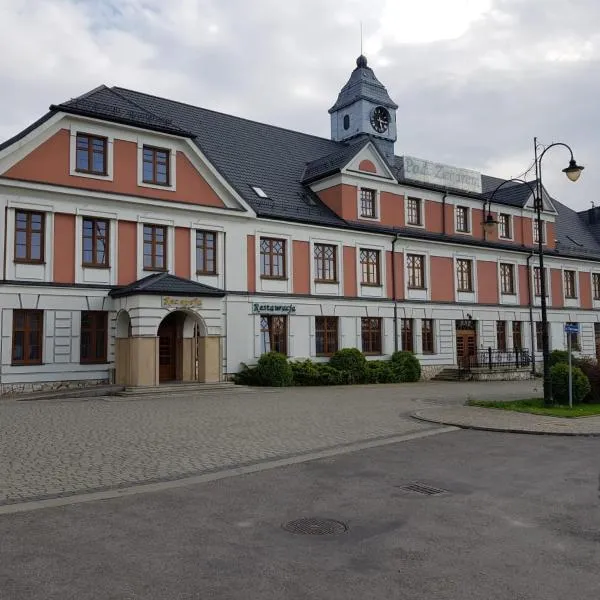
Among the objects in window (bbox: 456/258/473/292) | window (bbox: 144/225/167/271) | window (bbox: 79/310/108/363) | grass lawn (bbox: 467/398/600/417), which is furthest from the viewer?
window (bbox: 456/258/473/292)

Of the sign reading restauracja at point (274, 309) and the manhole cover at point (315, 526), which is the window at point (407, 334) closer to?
the sign reading restauracja at point (274, 309)

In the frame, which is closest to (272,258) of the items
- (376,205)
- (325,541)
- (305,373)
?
(305,373)

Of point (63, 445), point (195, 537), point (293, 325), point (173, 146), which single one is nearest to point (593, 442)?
point (195, 537)

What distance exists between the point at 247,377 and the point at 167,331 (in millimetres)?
→ 3772

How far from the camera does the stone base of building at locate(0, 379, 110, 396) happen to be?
70.9 feet

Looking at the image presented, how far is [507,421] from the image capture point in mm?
15047

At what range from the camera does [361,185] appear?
3234 centimetres

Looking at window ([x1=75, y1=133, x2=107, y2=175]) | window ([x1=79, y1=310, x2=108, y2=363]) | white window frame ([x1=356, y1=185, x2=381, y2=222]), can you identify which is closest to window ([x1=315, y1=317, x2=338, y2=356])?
white window frame ([x1=356, y1=185, x2=381, y2=222])

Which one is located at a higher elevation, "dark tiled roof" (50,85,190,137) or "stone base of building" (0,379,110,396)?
"dark tiled roof" (50,85,190,137)

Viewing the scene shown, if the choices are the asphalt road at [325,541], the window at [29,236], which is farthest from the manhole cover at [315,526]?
the window at [29,236]

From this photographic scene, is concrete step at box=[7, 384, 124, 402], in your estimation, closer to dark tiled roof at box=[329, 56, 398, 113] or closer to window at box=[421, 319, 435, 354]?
window at box=[421, 319, 435, 354]

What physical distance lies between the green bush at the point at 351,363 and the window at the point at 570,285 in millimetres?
19402

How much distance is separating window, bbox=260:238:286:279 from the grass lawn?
40.2 ft

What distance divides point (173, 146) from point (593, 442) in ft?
63.8
